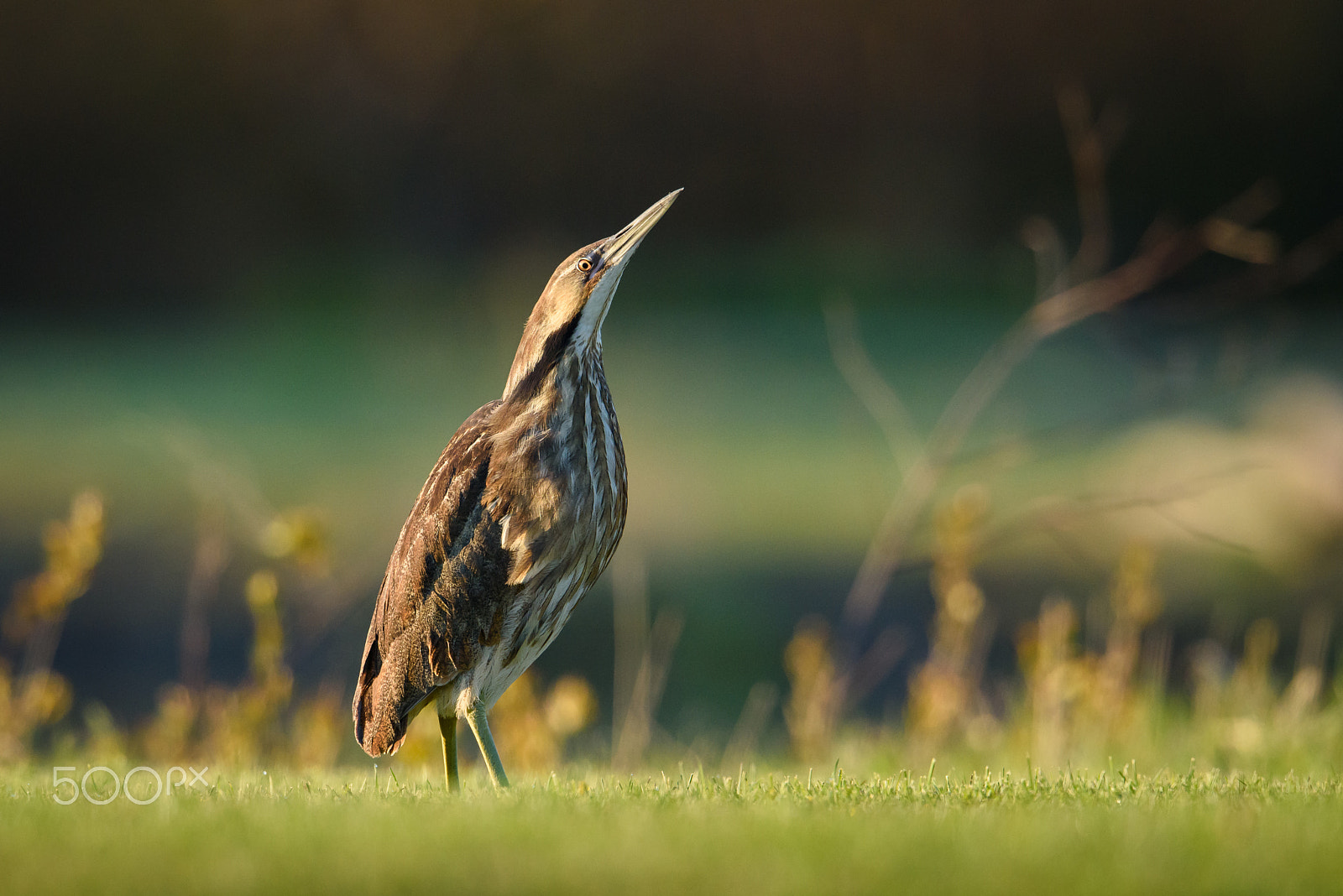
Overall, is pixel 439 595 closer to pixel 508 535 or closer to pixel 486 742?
pixel 508 535

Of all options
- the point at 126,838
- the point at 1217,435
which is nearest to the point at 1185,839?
the point at 126,838

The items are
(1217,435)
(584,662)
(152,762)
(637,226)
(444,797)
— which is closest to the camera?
(444,797)

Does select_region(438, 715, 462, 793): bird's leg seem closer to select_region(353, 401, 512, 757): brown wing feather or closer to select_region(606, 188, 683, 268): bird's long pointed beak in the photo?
select_region(353, 401, 512, 757): brown wing feather

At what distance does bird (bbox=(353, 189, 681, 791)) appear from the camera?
3498 millimetres

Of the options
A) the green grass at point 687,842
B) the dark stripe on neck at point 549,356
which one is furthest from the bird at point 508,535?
the green grass at point 687,842

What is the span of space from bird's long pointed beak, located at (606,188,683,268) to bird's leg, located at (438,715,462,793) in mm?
1333

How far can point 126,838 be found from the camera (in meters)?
2.50

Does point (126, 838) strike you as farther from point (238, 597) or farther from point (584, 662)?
point (238, 597)

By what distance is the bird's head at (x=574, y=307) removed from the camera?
12.0 ft

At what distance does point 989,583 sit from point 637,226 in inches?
252
